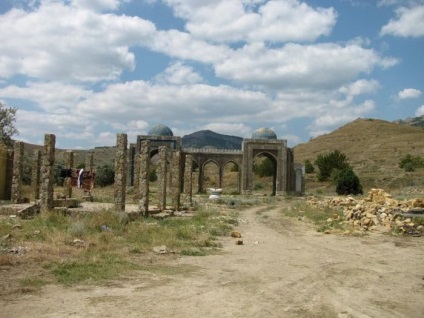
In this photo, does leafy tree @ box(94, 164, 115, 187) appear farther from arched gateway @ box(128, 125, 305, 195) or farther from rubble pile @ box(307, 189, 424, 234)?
rubble pile @ box(307, 189, 424, 234)

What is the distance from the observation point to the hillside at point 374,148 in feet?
173

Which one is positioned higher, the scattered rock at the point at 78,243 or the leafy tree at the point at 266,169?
the leafy tree at the point at 266,169

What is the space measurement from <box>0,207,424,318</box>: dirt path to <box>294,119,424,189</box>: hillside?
1491 inches

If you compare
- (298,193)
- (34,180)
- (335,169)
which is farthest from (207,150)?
(34,180)

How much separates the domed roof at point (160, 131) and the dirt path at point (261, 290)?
122ft

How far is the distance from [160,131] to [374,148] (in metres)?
46.8

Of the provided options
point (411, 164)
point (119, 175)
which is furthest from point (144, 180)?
point (411, 164)

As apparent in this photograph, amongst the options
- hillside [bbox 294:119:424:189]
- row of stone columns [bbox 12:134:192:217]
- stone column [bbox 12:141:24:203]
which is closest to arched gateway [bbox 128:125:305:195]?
hillside [bbox 294:119:424:189]

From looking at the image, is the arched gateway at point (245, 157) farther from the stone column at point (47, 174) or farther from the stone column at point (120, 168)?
the stone column at point (47, 174)

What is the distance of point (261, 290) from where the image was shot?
7.31 metres

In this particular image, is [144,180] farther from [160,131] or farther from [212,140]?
[212,140]

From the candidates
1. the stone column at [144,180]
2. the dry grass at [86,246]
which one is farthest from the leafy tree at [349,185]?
the stone column at [144,180]

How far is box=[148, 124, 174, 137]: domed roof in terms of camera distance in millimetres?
48406

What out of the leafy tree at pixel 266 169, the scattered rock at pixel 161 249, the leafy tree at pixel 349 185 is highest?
the leafy tree at pixel 266 169
